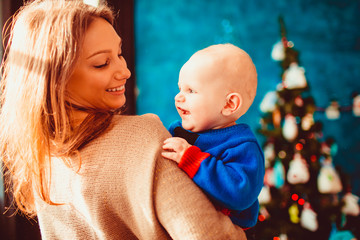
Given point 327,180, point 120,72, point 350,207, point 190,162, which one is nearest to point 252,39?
point 327,180

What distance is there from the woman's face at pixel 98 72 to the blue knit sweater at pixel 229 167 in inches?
12.2

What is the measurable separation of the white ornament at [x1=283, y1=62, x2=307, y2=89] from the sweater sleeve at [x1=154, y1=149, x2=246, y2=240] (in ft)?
7.24

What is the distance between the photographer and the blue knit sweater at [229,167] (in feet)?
2.75

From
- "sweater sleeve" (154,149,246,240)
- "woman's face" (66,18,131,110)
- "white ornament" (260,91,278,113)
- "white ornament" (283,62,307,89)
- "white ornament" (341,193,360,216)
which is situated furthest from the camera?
"white ornament" (341,193,360,216)

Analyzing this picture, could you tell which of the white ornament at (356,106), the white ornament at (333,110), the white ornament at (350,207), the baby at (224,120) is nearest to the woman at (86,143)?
the baby at (224,120)

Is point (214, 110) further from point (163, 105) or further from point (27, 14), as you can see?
point (163, 105)

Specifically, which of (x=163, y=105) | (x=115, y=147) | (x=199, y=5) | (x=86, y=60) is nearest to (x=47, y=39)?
(x=86, y=60)

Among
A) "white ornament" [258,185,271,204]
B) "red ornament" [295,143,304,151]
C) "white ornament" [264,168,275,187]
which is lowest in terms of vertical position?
"white ornament" [258,185,271,204]

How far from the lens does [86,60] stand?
2.81 feet

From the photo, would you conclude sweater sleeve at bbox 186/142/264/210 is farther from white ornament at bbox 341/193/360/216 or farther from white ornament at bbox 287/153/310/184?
white ornament at bbox 341/193/360/216

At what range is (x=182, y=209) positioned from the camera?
0.74 m

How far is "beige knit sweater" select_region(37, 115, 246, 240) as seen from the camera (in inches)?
29.5

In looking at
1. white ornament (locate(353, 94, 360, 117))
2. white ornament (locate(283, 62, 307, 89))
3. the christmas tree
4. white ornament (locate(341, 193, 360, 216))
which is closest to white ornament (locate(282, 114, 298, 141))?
the christmas tree

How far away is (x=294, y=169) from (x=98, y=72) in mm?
2297
